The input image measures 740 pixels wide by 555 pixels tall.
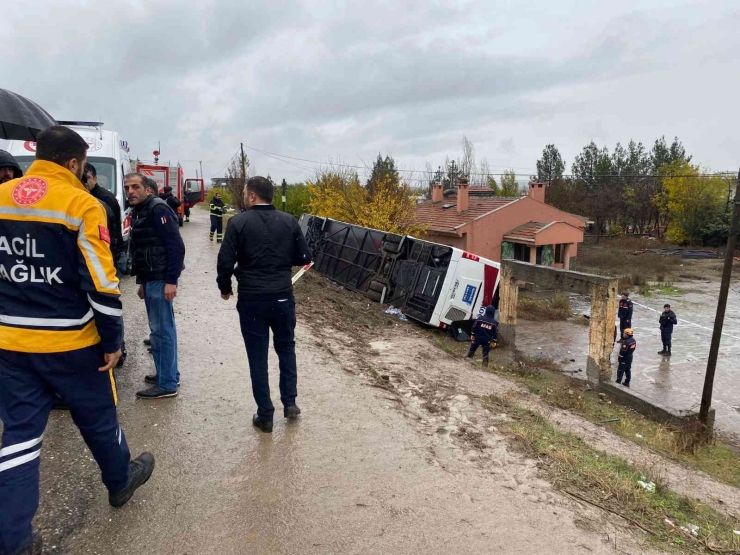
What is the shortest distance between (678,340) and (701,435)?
11.4m

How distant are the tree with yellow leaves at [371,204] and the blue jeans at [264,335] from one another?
2081 cm

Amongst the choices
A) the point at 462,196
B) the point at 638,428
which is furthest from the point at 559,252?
the point at 638,428

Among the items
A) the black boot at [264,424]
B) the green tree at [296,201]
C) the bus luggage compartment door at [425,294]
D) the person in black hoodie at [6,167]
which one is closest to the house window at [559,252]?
the green tree at [296,201]

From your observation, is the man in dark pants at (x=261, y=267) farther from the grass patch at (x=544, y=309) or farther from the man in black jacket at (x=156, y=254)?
the grass patch at (x=544, y=309)

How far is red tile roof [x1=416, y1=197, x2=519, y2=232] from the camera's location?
2820cm

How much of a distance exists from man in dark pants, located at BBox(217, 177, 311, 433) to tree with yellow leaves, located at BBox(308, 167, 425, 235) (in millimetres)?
20846

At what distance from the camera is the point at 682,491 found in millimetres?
4414

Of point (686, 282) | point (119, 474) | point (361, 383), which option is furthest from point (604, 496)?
point (686, 282)

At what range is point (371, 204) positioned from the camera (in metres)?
25.2

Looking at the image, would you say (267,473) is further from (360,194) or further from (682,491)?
(360,194)

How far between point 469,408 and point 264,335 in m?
2.46

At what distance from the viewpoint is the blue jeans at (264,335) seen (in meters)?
3.91

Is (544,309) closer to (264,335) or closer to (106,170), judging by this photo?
(106,170)

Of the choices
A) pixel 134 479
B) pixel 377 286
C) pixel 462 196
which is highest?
pixel 462 196
